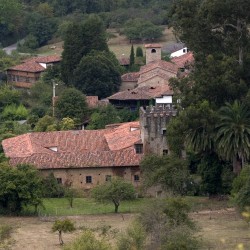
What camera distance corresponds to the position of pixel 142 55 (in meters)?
96.4

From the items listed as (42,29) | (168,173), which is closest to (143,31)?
(42,29)

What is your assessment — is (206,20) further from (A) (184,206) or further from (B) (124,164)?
(A) (184,206)

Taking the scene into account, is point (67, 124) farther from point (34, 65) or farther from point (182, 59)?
point (34, 65)

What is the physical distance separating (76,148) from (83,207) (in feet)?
22.5

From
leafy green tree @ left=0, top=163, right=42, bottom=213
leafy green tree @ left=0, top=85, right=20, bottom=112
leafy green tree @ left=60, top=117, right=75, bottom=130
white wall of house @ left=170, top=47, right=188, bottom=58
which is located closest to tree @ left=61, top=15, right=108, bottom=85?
leafy green tree @ left=0, top=85, right=20, bottom=112

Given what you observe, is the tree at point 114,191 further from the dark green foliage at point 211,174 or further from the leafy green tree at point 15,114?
the leafy green tree at point 15,114

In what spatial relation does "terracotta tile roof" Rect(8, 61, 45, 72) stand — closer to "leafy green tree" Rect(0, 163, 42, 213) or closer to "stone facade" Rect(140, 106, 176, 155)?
"stone facade" Rect(140, 106, 176, 155)

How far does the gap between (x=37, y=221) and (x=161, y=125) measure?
10361 mm

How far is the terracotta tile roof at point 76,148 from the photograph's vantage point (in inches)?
2234

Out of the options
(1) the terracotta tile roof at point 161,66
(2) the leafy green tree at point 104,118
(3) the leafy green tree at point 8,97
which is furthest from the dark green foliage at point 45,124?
(1) the terracotta tile roof at point 161,66

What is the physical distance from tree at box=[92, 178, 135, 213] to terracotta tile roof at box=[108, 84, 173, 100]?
20.7 meters

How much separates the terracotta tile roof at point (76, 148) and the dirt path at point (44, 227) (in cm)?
584

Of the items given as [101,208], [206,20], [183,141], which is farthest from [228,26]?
[101,208]

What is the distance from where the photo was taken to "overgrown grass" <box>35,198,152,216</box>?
2053 inches
